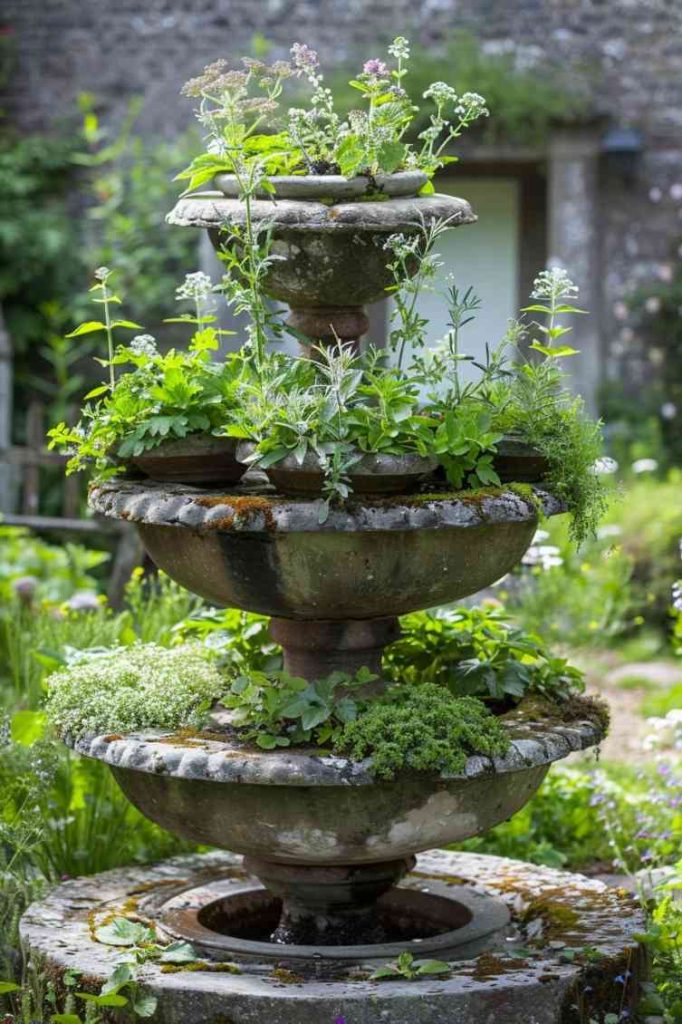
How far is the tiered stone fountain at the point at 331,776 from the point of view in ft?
11.1

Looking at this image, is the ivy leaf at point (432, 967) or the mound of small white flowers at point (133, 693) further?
the mound of small white flowers at point (133, 693)

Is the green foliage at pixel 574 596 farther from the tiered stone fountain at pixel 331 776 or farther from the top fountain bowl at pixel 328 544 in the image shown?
the top fountain bowl at pixel 328 544

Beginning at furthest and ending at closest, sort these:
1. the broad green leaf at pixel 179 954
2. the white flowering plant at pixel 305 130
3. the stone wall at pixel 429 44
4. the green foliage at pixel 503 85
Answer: the stone wall at pixel 429 44
the green foliage at pixel 503 85
the broad green leaf at pixel 179 954
the white flowering plant at pixel 305 130

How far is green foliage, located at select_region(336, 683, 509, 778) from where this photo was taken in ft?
11.1

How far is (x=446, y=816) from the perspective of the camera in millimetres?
3582

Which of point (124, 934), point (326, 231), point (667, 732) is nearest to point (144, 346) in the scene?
point (326, 231)

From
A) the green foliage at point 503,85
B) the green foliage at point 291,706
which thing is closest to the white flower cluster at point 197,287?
the green foliage at point 291,706

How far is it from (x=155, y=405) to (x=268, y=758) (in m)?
0.80

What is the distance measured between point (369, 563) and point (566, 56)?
825 centimetres

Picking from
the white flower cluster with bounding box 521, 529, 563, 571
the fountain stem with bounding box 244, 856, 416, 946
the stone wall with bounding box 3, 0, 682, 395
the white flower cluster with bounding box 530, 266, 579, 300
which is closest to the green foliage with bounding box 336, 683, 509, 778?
the fountain stem with bounding box 244, 856, 416, 946

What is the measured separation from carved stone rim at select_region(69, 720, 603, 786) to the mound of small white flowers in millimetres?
52

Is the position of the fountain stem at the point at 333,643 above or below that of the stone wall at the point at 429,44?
below

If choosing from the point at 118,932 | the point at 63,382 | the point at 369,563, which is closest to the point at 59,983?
the point at 118,932

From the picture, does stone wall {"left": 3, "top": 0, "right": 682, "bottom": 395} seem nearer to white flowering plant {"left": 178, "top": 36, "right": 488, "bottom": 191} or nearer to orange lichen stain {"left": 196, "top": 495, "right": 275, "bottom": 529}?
white flowering plant {"left": 178, "top": 36, "right": 488, "bottom": 191}
